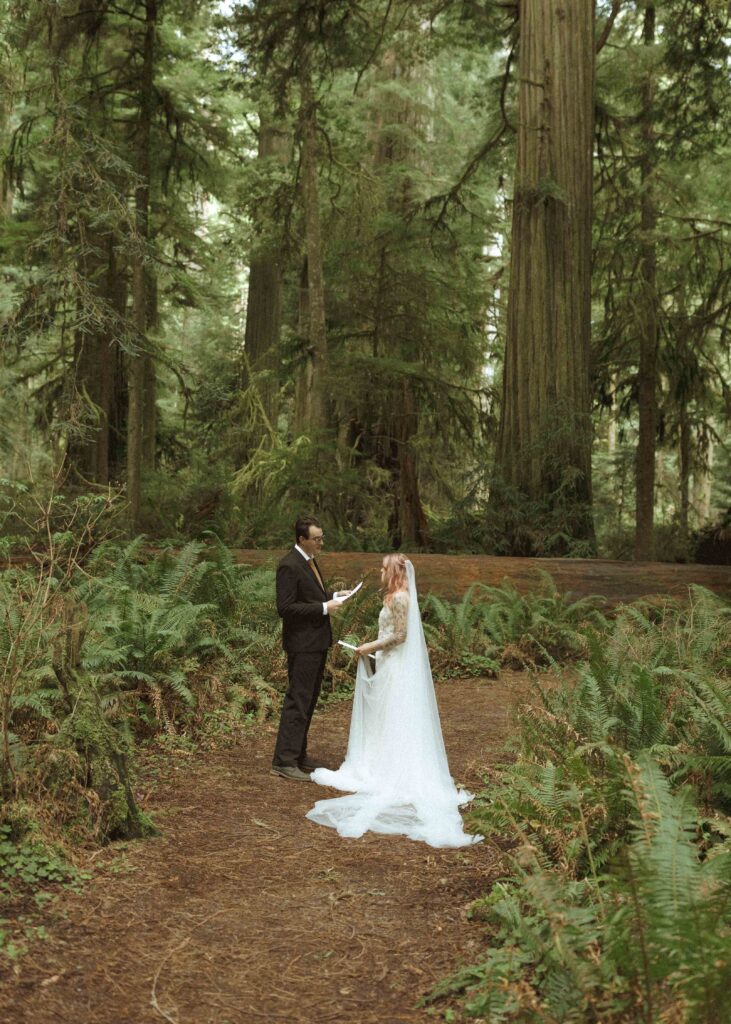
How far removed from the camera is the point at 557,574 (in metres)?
12.4

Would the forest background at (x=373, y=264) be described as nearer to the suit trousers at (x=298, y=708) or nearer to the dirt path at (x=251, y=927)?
the suit trousers at (x=298, y=708)

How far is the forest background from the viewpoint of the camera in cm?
1315

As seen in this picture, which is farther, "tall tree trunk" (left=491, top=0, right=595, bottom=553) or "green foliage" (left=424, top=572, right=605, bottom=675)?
"tall tree trunk" (left=491, top=0, right=595, bottom=553)

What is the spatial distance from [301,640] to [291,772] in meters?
0.96

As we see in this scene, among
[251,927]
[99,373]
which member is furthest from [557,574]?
[99,373]

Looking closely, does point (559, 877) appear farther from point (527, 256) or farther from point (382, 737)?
Answer: point (527, 256)

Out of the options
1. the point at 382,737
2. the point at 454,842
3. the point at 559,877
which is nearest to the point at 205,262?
the point at 382,737

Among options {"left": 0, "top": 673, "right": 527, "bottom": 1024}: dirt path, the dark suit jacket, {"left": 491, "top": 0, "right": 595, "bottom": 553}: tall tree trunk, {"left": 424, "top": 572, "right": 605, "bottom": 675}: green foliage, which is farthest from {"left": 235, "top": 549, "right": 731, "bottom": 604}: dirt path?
{"left": 0, "top": 673, "right": 527, "bottom": 1024}: dirt path

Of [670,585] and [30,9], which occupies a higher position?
[30,9]

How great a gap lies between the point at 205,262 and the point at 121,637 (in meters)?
10.5

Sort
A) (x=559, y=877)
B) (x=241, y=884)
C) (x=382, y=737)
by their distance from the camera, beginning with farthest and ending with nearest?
(x=382, y=737) → (x=241, y=884) → (x=559, y=877)

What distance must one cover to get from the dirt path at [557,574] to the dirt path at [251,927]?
5.82 m

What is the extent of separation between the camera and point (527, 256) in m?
13.8

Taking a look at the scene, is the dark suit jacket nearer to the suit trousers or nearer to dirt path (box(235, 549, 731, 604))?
the suit trousers
